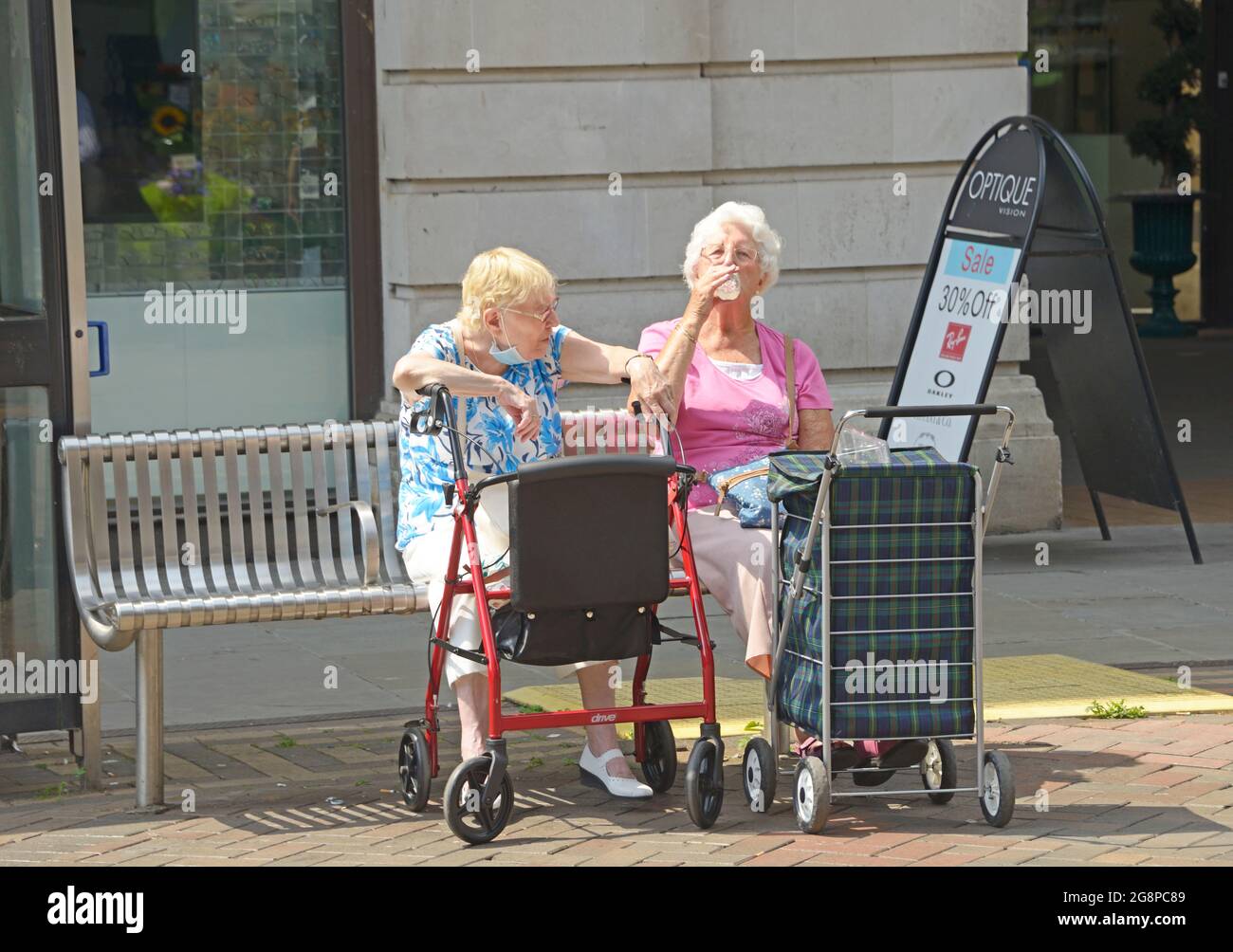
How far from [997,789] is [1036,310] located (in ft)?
14.0

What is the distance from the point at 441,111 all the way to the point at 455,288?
78cm

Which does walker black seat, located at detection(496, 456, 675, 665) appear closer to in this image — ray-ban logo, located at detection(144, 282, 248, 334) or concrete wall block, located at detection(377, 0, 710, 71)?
concrete wall block, located at detection(377, 0, 710, 71)

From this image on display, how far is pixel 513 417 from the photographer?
5.52 m

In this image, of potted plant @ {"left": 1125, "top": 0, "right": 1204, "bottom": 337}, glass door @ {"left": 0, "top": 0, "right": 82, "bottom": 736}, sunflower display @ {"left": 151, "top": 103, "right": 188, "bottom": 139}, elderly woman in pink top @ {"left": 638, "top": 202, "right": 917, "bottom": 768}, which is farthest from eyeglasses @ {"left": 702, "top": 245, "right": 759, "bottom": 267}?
potted plant @ {"left": 1125, "top": 0, "right": 1204, "bottom": 337}

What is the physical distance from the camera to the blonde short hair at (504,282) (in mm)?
5457

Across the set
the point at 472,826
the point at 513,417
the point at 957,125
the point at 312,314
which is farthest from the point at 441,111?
the point at 472,826

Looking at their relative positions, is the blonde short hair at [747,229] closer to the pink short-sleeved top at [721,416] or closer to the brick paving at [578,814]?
the pink short-sleeved top at [721,416]

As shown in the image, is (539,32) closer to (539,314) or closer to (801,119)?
(801,119)

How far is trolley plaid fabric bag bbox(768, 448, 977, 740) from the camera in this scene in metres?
5.06

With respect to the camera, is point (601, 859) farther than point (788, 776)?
No

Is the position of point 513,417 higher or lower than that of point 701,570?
higher

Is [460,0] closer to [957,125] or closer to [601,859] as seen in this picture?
[957,125]

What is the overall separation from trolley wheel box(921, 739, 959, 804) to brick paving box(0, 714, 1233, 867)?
5cm

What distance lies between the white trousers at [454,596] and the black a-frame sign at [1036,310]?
2.93 meters
